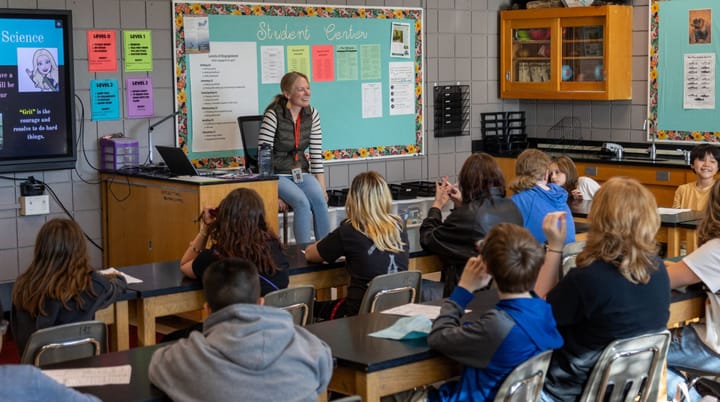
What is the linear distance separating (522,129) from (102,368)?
283 inches

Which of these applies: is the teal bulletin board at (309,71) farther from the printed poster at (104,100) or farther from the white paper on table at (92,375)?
the white paper on table at (92,375)

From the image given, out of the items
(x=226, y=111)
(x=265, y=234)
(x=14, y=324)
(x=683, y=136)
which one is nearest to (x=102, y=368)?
(x=14, y=324)

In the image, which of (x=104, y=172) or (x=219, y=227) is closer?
(x=219, y=227)

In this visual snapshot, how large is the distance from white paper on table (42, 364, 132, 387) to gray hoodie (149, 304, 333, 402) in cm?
13

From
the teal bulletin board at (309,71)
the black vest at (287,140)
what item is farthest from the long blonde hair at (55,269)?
the teal bulletin board at (309,71)

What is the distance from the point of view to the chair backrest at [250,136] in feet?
23.6

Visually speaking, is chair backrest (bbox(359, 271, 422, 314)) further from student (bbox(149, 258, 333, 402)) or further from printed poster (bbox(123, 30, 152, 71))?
printed poster (bbox(123, 30, 152, 71))

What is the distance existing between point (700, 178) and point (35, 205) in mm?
4209

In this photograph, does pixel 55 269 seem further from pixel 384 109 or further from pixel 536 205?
pixel 384 109

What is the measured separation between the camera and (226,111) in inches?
296

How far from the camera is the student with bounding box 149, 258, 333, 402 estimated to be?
261cm

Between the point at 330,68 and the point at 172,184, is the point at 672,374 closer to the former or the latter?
the point at 172,184

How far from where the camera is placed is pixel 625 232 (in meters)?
3.44

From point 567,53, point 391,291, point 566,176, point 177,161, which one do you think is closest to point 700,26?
point 567,53
